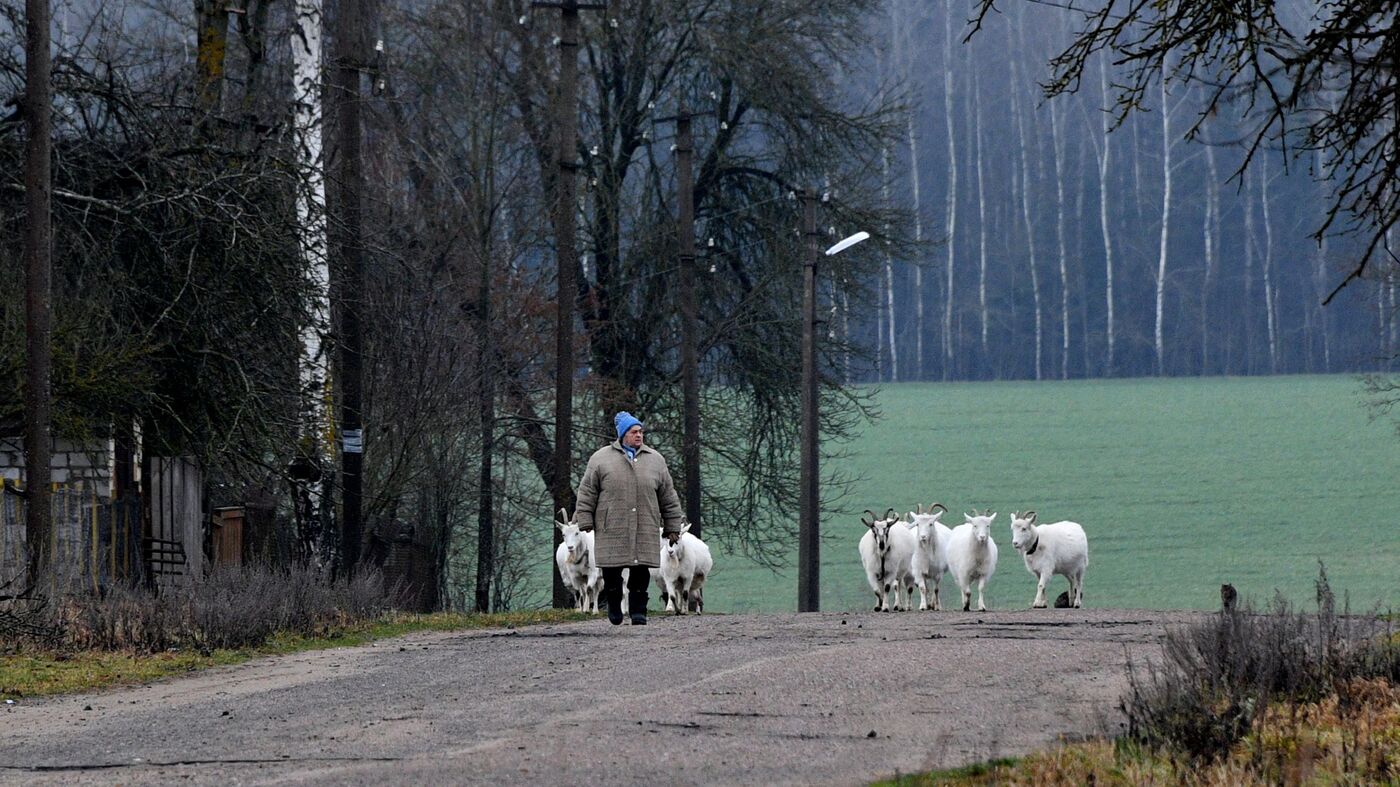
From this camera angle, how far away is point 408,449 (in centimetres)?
3244

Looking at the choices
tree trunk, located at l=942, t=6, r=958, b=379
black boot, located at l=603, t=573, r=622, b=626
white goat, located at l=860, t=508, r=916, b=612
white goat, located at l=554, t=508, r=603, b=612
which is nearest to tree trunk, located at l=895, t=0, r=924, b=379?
tree trunk, located at l=942, t=6, r=958, b=379

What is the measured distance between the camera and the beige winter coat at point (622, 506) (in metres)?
19.7

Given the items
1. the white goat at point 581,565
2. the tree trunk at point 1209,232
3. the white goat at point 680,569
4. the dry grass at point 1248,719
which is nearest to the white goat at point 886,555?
the white goat at point 680,569

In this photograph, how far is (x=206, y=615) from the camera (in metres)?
18.2

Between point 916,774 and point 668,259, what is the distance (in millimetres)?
31422

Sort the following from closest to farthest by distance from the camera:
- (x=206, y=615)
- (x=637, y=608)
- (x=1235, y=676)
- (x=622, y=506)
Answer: (x=1235, y=676)
(x=206, y=615)
(x=622, y=506)
(x=637, y=608)

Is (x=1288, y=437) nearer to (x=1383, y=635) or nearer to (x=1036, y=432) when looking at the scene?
(x=1036, y=432)

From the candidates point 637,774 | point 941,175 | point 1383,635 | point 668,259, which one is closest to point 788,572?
point 668,259

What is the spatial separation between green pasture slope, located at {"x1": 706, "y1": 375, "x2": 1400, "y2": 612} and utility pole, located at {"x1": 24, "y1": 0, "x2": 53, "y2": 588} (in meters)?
15.1

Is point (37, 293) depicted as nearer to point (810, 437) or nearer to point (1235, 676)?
point (1235, 676)

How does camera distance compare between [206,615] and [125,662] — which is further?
[206,615]

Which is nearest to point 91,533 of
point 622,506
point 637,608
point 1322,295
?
point 637,608

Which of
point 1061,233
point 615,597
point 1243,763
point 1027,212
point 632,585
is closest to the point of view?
point 1243,763

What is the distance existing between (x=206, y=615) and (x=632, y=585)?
449cm
